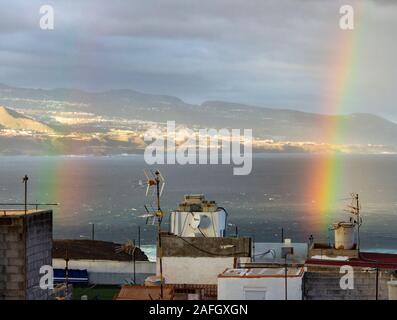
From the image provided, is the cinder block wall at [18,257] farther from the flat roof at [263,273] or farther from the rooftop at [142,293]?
the flat roof at [263,273]

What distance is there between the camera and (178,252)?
43.2m

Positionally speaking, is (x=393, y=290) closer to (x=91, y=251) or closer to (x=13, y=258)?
(x=13, y=258)

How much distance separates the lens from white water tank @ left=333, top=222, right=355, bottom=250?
43.4 metres

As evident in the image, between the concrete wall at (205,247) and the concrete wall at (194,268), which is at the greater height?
the concrete wall at (205,247)

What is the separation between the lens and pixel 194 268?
1689 inches

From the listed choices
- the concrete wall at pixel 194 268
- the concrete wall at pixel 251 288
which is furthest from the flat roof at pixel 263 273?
the concrete wall at pixel 194 268

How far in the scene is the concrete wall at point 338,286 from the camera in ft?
112

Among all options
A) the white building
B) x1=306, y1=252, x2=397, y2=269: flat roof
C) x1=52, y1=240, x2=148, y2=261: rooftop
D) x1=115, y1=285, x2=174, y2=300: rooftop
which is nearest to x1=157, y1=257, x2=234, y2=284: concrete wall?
x1=306, y1=252, x2=397, y2=269: flat roof

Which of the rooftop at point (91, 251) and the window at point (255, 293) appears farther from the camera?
the rooftop at point (91, 251)

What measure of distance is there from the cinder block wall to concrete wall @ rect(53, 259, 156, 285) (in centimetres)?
2489

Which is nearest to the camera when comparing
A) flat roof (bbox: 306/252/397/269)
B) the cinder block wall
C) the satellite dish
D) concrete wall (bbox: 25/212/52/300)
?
the cinder block wall

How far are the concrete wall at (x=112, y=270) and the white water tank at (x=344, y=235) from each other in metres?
12.0

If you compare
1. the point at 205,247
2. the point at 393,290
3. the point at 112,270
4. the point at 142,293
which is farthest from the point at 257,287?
the point at 112,270

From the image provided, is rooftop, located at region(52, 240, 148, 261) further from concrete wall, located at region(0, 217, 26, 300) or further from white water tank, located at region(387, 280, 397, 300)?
white water tank, located at region(387, 280, 397, 300)
